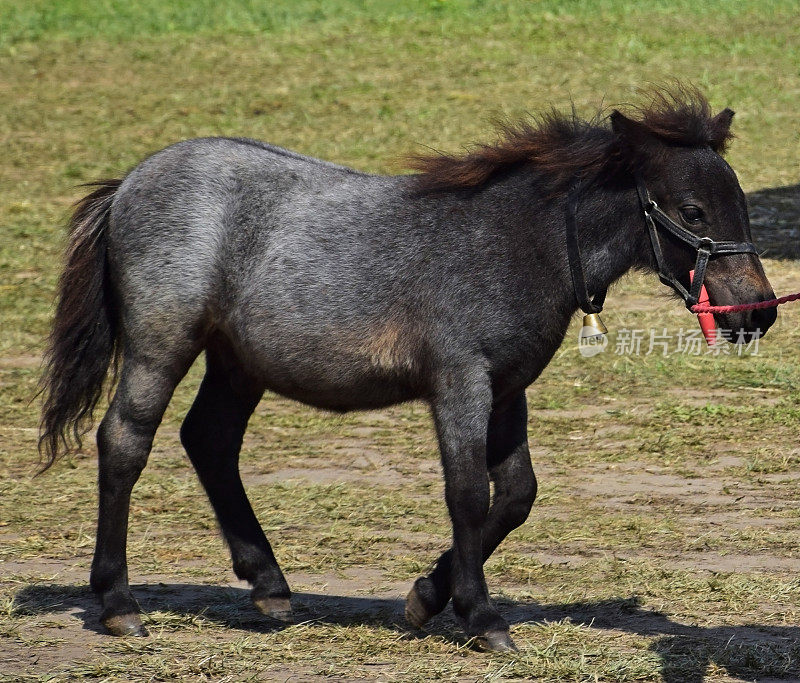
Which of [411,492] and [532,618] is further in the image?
[411,492]

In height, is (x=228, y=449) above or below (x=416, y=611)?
above

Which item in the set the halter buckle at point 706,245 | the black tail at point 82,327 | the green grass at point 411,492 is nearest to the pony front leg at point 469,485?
the green grass at point 411,492

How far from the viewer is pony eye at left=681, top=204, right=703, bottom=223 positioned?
187 inches

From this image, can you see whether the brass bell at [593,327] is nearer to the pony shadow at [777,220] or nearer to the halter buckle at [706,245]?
the halter buckle at [706,245]

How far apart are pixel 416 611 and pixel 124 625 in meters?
1.16

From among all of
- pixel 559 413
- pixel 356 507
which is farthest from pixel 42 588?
pixel 559 413

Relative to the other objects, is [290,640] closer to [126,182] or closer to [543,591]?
[543,591]

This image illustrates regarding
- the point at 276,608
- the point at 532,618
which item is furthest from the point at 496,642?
the point at 276,608

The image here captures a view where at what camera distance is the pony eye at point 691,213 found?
475cm

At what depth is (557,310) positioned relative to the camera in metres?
Result: 4.96

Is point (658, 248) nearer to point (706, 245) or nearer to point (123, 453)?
point (706, 245)

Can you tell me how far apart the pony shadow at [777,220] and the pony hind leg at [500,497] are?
665cm

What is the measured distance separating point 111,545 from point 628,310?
619 centimetres

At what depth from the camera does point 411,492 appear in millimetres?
7129
